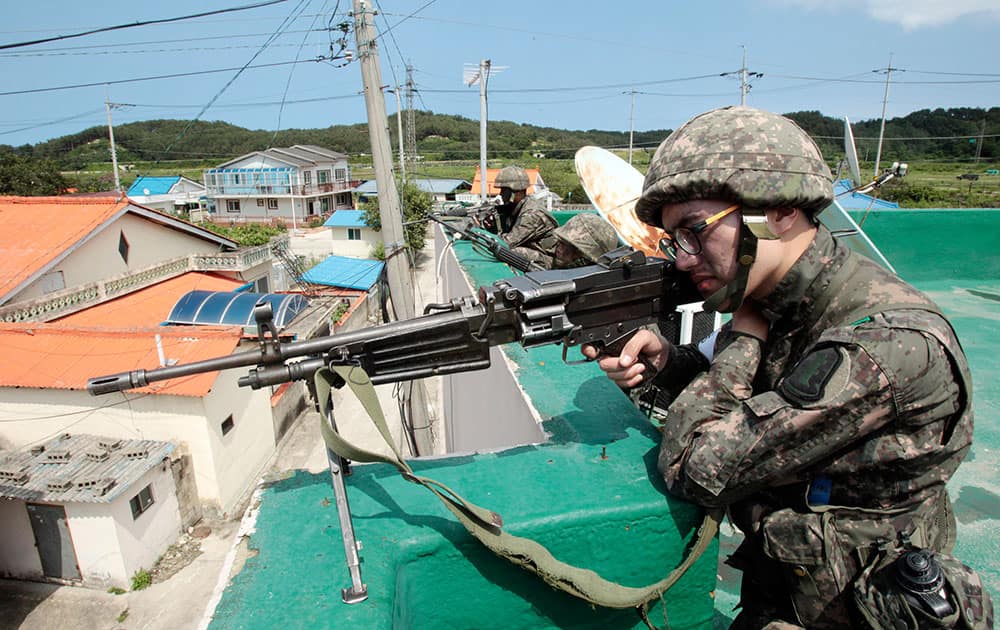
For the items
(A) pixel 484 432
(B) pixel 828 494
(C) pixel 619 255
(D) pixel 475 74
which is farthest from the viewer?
(D) pixel 475 74

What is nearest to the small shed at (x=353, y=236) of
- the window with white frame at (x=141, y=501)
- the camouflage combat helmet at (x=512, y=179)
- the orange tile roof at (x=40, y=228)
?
the orange tile roof at (x=40, y=228)

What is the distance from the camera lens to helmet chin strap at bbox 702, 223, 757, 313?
1706 mm

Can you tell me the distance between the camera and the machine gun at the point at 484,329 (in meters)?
1.87

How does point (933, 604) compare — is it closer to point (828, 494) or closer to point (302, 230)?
point (828, 494)

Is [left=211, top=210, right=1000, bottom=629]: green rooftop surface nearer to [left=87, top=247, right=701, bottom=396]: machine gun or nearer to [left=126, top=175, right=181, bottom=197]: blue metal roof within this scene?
[left=87, top=247, right=701, bottom=396]: machine gun

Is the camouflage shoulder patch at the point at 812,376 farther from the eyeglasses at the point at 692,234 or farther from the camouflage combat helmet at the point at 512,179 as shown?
the camouflage combat helmet at the point at 512,179

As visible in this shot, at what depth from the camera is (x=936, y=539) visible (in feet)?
5.44

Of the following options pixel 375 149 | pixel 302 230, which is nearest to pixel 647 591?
pixel 375 149

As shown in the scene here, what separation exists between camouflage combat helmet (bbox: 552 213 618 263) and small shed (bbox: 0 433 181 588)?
29.7 feet

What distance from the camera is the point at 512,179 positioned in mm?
7977

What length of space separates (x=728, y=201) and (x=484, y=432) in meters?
3.14

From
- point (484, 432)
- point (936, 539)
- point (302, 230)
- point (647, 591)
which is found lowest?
point (302, 230)

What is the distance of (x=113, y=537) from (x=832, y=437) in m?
11.5

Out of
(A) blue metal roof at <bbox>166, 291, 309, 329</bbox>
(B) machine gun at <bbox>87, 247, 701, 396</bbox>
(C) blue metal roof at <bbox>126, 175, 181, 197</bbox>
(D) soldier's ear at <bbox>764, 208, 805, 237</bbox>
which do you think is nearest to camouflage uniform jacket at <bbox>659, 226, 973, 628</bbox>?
(D) soldier's ear at <bbox>764, 208, 805, 237</bbox>
